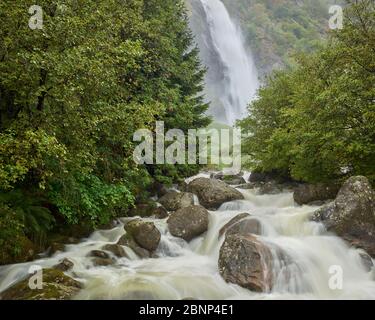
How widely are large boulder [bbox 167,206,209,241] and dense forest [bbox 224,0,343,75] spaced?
9202 cm

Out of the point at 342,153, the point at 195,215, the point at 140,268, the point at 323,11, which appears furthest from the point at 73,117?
the point at 323,11

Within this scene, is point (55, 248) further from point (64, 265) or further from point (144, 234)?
point (144, 234)

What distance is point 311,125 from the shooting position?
622 inches

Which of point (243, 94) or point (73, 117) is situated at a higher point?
point (243, 94)

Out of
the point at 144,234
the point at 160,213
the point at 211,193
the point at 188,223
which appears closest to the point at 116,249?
the point at 144,234

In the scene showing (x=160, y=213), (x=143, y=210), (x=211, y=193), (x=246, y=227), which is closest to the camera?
(x=246, y=227)

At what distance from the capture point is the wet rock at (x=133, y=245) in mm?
13789

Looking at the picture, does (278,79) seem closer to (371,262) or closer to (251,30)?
(371,262)

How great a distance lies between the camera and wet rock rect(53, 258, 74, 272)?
467 inches

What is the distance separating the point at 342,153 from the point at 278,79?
38.3 ft

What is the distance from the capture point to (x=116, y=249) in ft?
44.5

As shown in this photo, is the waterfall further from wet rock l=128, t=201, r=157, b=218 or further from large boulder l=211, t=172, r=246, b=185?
wet rock l=128, t=201, r=157, b=218

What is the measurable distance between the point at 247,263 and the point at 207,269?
6.88ft

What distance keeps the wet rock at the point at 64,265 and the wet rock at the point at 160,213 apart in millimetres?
6246
